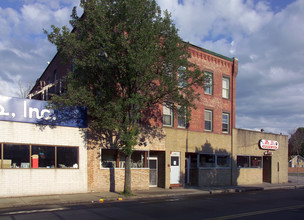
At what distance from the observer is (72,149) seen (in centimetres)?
1783

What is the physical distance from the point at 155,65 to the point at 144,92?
1.64 m

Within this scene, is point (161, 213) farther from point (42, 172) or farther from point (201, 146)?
point (201, 146)

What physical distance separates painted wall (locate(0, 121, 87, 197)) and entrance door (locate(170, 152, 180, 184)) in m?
6.93

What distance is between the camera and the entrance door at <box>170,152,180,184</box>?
22391 mm

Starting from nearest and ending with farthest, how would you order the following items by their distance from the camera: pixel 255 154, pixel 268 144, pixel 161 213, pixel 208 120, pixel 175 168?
pixel 161 213 < pixel 175 168 < pixel 208 120 < pixel 255 154 < pixel 268 144

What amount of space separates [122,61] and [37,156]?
6.83 meters

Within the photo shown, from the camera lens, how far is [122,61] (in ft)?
50.4

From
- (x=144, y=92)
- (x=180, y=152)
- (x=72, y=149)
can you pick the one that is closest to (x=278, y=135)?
(x=180, y=152)

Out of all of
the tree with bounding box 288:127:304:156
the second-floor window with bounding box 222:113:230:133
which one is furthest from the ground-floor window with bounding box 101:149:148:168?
the tree with bounding box 288:127:304:156

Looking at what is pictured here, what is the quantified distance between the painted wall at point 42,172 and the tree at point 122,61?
185 cm

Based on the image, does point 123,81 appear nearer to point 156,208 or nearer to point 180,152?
point 156,208

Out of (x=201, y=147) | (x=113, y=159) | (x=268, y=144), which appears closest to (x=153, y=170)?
(x=113, y=159)

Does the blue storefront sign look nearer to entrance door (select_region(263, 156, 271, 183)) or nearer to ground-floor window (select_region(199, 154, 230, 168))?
ground-floor window (select_region(199, 154, 230, 168))

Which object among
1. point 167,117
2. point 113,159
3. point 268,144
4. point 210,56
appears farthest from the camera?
point 268,144
